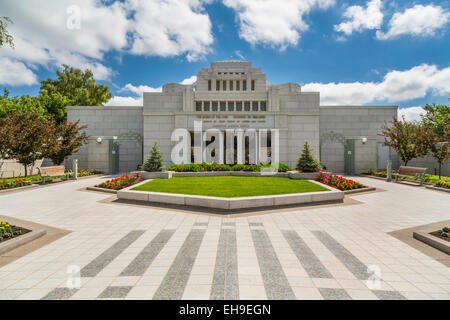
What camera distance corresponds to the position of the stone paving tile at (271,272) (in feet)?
11.6

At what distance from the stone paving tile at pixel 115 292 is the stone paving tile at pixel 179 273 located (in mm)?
525

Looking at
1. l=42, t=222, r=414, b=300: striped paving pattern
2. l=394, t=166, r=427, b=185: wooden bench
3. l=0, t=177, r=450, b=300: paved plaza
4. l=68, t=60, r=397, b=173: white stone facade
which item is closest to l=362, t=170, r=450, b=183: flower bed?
l=394, t=166, r=427, b=185: wooden bench

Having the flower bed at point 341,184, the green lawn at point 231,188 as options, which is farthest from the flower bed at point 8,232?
the flower bed at point 341,184

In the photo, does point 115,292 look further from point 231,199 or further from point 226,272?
point 231,199

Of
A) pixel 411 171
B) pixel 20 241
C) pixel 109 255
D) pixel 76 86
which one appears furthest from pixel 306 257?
pixel 76 86

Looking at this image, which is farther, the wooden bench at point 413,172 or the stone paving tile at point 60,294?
the wooden bench at point 413,172

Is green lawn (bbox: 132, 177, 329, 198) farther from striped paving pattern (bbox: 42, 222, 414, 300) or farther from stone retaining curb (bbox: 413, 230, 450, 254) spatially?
stone retaining curb (bbox: 413, 230, 450, 254)

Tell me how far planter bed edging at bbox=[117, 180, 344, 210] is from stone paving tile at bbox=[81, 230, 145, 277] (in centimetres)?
290

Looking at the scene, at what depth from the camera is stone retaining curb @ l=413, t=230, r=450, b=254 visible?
520 centimetres

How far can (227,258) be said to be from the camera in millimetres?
4836

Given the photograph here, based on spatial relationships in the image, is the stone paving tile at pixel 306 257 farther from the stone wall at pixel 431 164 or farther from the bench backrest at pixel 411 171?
the stone wall at pixel 431 164

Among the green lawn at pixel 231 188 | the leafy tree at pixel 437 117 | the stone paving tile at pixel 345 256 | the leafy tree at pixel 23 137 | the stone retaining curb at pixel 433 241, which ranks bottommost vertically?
the stone paving tile at pixel 345 256

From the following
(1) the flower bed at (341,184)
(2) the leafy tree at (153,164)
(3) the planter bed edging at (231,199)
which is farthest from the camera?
(2) the leafy tree at (153,164)
